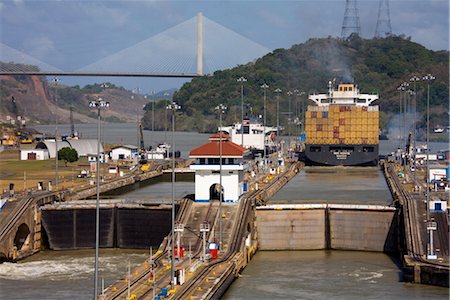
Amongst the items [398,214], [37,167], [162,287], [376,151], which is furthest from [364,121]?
[162,287]

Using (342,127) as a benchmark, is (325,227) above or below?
below

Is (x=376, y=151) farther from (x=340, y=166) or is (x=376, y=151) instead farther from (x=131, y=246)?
(x=131, y=246)

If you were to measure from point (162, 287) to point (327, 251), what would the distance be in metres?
18.9

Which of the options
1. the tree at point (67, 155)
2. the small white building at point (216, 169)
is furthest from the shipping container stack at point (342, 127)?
the small white building at point (216, 169)

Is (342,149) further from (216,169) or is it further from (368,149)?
(216,169)

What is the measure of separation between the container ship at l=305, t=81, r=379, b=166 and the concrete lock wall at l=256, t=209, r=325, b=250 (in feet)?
197

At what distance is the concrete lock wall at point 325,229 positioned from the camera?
5753cm

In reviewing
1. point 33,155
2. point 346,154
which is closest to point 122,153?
point 33,155

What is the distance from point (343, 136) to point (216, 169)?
201ft

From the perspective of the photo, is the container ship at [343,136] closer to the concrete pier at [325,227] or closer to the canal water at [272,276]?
the concrete pier at [325,227]

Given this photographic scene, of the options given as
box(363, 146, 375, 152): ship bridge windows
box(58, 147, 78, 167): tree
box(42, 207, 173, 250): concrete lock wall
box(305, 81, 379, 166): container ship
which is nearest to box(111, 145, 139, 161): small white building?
box(58, 147, 78, 167): tree

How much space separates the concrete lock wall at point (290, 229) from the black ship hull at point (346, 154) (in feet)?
198

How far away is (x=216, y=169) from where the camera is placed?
58.6 metres

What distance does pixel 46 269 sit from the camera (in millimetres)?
51031
